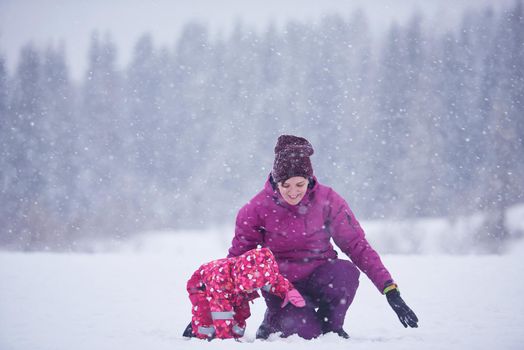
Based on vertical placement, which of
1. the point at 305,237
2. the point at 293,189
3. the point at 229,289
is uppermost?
the point at 293,189

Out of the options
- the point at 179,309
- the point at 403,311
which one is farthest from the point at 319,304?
the point at 179,309

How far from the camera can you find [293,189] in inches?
113

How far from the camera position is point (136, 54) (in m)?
22.9

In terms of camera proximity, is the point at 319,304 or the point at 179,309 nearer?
the point at 319,304

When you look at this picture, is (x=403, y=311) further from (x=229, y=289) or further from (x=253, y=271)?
(x=229, y=289)

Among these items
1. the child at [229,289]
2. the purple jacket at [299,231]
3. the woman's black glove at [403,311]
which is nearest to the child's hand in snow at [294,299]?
the child at [229,289]

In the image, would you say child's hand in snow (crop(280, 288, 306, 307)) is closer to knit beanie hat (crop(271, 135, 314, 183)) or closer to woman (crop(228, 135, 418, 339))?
woman (crop(228, 135, 418, 339))

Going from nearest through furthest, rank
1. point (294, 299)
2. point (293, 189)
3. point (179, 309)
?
point (294, 299) → point (293, 189) → point (179, 309)

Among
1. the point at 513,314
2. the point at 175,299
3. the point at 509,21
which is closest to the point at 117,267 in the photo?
the point at 175,299

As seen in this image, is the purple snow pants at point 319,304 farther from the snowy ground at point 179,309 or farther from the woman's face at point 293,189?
the woman's face at point 293,189

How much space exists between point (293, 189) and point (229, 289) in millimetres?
705

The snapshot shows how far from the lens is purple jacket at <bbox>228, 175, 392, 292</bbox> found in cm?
296

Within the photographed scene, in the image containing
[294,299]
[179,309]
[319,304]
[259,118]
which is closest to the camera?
[294,299]

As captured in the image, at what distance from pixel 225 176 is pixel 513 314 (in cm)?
1715
